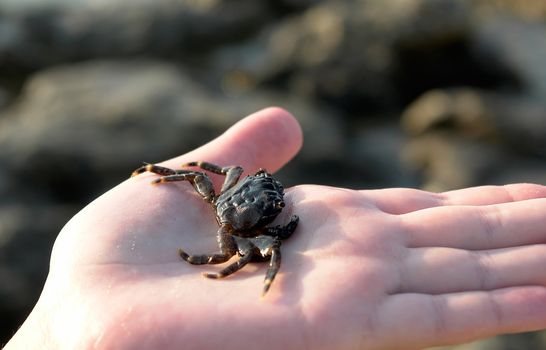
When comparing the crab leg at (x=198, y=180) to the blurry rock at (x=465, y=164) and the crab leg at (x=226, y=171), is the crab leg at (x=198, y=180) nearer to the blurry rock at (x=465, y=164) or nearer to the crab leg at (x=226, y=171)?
the crab leg at (x=226, y=171)

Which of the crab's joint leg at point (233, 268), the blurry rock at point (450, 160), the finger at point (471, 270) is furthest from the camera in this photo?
the blurry rock at point (450, 160)

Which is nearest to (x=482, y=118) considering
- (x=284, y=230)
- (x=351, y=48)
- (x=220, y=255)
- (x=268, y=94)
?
(x=351, y=48)

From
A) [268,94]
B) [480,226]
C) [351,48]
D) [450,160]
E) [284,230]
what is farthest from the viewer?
[351,48]

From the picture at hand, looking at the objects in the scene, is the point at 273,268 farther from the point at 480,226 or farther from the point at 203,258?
the point at 480,226

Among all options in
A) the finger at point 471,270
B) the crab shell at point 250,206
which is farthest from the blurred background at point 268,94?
the crab shell at point 250,206

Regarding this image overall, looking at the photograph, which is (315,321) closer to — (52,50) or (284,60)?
(284,60)

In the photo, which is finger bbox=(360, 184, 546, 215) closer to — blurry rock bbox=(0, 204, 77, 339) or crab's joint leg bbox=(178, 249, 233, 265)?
crab's joint leg bbox=(178, 249, 233, 265)
